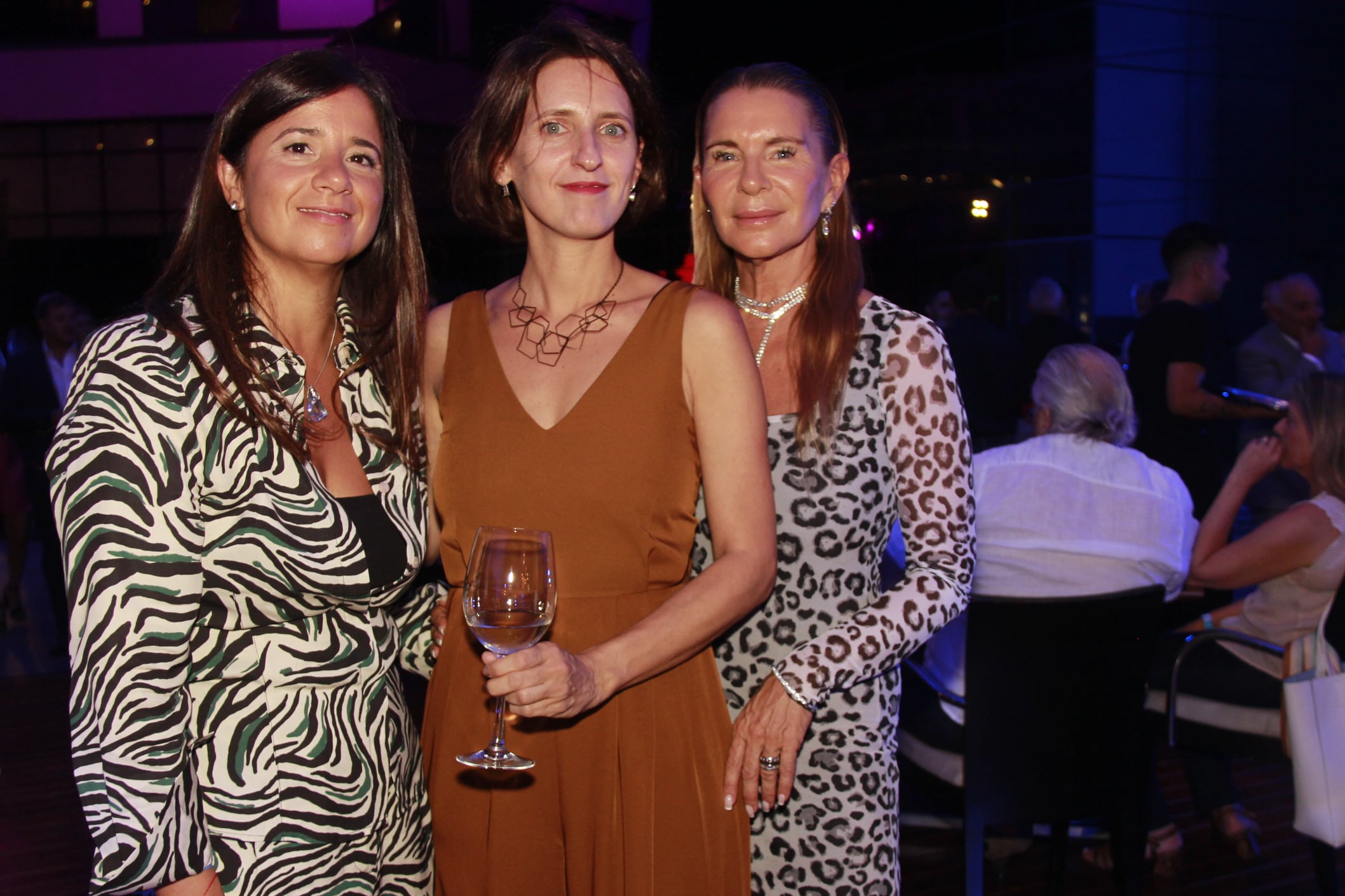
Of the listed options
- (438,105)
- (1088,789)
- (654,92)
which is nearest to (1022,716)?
(1088,789)

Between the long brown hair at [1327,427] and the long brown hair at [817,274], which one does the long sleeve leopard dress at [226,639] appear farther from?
the long brown hair at [1327,427]

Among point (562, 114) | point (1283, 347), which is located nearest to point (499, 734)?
point (562, 114)

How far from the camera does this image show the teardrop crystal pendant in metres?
1.76

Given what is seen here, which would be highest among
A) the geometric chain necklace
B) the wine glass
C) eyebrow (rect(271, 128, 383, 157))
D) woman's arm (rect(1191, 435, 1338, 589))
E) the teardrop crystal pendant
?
eyebrow (rect(271, 128, 383, 157))

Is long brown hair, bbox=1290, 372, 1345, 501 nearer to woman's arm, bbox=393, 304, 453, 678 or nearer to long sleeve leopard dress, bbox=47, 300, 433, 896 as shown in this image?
woman's arm, bbox=393, 304, 453, 678

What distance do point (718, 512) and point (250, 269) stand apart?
83 centimetres

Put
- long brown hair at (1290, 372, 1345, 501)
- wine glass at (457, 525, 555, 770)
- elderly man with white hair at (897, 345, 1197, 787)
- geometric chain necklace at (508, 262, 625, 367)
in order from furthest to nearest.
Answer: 1. long brown hair at (1290, 372, 1345, 501)
2. elderly man with white hair at (897, 345, 1197, 787)
3. geometric chain necklace at (508, 262, 625, 367)
4. wine glass at (457, 525, 555, 770)

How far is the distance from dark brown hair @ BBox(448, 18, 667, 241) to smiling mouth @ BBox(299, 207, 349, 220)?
0.27m

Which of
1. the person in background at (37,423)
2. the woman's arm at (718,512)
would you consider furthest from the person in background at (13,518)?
the woman's arm at (718,512)

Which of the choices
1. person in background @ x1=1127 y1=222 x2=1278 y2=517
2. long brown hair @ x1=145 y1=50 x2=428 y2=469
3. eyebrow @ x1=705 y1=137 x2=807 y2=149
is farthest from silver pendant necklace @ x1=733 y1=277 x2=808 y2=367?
person in background @ x1=1127 y1=222 x2=1278 y2=517

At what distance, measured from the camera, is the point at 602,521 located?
5.75 feet

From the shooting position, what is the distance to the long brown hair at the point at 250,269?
1650mm

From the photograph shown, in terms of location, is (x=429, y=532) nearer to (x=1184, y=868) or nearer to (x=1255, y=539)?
(x=1255, y=539)

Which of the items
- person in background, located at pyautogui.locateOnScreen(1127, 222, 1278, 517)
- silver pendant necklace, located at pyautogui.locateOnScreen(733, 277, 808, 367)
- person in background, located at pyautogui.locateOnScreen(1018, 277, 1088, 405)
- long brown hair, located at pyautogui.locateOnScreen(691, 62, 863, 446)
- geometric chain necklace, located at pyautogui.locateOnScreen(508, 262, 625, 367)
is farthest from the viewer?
person in background, located at pyautogui.locateOnScreen(1018, 277, 1088, 405)
